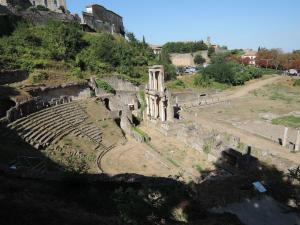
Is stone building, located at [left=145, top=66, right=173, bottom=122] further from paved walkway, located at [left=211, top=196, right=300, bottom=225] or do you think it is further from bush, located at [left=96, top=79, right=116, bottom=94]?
paved walkway, located at [left=211, top=196, right=300, bottom=225]

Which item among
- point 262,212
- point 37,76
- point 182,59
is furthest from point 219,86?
point 262,212

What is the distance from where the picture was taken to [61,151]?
65.0 ft

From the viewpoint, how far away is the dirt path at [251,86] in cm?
5041

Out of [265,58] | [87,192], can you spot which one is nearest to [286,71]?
[265,58]

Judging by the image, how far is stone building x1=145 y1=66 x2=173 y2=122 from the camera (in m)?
29.8

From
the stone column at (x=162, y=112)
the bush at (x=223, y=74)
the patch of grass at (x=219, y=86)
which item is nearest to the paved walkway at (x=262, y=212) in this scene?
the stone column at (x=162, y=112)

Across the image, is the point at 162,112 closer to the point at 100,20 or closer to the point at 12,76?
the point at 12,76

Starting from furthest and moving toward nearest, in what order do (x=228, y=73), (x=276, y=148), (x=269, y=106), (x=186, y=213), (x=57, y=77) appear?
(x=228, y=73), (x=269, y=106), (x=57, y=77), (x=276, y=148), (x=186, y=213)

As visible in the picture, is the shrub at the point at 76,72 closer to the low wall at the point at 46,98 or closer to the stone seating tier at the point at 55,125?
the low wall at the point at 46,98

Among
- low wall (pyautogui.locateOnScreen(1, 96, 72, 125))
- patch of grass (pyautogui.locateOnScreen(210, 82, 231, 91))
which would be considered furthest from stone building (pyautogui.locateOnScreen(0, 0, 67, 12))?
patch of grass (pyautogui.locateOnScreen(210, 82, 231, 91))

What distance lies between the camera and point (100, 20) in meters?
55.8

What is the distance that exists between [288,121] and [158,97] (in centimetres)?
1547

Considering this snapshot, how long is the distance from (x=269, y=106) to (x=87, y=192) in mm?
36679

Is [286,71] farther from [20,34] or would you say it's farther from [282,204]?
[282,204]
